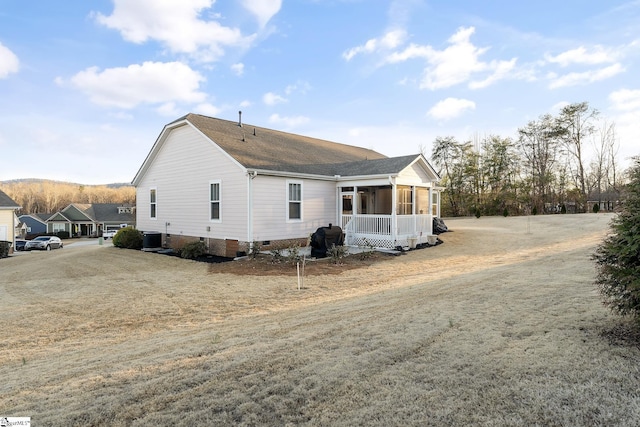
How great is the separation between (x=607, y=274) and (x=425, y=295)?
131 inches

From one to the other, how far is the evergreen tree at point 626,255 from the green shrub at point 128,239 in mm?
19816

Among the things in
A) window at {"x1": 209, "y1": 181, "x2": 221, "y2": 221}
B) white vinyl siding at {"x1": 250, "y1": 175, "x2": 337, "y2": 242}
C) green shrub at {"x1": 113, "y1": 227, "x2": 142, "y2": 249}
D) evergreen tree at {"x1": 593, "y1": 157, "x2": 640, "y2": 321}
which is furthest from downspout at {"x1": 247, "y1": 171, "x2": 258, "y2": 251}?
evergreen tree at {"x1": 593, "y1": 157, "x2": 640, "y2": 321}

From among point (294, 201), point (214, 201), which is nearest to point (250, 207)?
point (294, 201)

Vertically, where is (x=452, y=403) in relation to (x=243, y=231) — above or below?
below

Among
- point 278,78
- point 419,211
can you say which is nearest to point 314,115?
point 278,78

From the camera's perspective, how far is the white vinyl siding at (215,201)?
15.0m

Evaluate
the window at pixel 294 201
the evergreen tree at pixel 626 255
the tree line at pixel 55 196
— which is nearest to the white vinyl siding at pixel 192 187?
the window at pixel 294 201

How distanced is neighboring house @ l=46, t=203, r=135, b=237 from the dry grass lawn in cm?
5836

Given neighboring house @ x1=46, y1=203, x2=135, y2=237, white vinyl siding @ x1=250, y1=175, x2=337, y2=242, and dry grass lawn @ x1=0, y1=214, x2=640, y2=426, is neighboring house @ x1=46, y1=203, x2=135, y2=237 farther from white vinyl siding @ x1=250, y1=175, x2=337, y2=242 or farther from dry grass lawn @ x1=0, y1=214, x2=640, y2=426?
dry grass lawn @ x1=0, y1=214, x2=640, y2=426

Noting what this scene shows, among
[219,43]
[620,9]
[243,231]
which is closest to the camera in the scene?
[620,9]

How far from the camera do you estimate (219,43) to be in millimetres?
16203

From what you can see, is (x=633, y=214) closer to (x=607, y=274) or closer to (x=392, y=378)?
(x=607, y=274)

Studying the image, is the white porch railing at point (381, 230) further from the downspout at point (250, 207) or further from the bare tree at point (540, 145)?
the bare tree at point (540, 145)

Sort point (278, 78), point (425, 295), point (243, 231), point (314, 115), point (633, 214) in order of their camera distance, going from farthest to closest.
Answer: point (314, 115)
point (278, 78)
point (243, 231)
point (425, 295)
point (633, 214)
